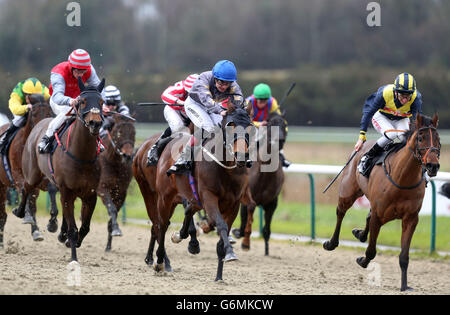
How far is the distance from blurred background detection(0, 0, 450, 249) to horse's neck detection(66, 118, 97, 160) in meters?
10.7

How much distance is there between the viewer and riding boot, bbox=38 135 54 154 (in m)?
7.93

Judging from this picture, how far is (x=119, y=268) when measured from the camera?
7.88 metres

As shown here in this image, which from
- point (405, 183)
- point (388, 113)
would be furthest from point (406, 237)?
point (388, 113)

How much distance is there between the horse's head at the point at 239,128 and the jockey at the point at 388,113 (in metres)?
1.64

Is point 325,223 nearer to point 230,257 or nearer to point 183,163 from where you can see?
point 183,163

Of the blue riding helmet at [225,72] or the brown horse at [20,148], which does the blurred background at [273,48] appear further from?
the blue riding helmet at [225,72]

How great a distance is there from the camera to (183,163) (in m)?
7.09

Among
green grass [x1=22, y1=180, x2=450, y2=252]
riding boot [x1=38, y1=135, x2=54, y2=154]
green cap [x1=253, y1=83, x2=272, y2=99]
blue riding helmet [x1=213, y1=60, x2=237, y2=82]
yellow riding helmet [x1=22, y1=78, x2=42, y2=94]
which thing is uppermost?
blue riding helmet [x1=213, y1=60, x2=237, y2=82]

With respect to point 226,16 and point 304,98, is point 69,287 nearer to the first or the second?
point 304,98

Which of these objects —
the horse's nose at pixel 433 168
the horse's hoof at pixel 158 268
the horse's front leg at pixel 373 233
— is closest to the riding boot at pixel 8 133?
the horse's hoof at pixel 158 268

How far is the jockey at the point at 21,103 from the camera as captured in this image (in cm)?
942

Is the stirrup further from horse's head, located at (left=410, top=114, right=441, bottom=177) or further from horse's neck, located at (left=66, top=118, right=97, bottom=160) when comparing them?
horse's head, located at (left=410, top=114, right=441, bottom=177)

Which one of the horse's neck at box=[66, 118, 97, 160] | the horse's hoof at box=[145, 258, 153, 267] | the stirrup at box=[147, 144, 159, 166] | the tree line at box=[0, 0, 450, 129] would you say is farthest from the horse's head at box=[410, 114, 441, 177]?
Result: the tree line at box=[0, 0, 450, 129]
